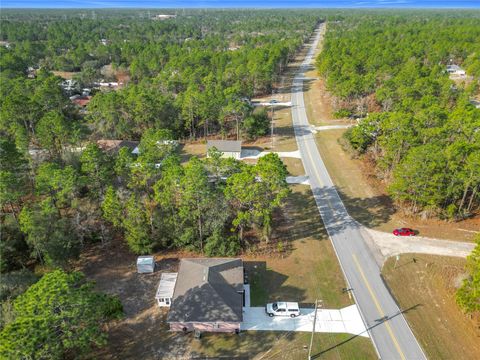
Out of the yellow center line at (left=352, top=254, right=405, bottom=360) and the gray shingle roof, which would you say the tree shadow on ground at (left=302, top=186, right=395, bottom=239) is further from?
the gray shingle roof

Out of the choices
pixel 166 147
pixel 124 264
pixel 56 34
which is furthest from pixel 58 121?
pixel 56 34

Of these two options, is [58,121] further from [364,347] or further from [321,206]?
[364,347]

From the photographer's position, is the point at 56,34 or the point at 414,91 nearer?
the point at 414,91

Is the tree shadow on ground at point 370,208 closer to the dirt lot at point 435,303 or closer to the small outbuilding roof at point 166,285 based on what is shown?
the dirt lot at point 435,303

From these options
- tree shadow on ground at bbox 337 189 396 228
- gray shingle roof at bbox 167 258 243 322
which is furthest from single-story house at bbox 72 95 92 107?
gray shingle roof at bbox 167 258 243 322

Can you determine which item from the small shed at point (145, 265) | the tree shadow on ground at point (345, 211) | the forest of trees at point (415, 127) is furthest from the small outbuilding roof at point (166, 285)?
the forest of trees at point (415, 127)

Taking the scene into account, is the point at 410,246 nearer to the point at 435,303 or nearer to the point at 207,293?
the point at 435,303
